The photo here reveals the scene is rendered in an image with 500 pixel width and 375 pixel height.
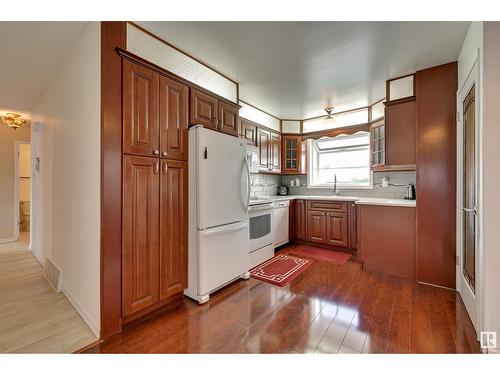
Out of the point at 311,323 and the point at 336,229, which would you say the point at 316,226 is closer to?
the point at 336,229

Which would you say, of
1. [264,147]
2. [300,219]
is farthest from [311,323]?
[264,147]

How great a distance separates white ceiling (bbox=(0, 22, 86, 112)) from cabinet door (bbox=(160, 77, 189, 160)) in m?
0.78

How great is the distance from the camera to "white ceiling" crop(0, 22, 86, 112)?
1804 mm

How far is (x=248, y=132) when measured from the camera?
140 inches

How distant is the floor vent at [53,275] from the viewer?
2.29 meters

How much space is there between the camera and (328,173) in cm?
446

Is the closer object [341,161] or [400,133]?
[400,133]

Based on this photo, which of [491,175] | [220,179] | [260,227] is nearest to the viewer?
[491,175]

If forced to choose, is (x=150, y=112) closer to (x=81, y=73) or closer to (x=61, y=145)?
(x=81, y=73)

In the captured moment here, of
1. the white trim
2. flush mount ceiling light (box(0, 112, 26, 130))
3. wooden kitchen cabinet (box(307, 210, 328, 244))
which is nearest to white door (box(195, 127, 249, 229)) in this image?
wooden kitchen cabinet (box(307, 210, 328, 244))

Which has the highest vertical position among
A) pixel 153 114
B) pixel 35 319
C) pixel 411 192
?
pixel 153 114

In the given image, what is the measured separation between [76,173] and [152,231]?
85 cm

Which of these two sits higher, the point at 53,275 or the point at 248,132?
the point at 248,132

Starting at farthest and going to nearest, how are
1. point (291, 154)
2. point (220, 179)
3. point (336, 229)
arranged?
1. point (291, 154)
2. point (336, 229)
3. point (220, 179)
